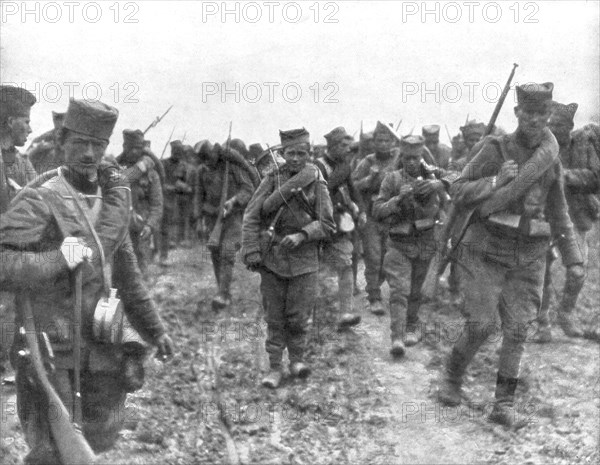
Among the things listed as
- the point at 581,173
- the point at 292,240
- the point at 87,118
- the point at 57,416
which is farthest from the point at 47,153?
the point at 57,416

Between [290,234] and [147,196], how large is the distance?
4768 millimetres

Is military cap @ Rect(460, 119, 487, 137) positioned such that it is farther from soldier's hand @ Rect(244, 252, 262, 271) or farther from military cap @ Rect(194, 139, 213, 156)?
soldier's hand @ Rect(244, 252, 262, 271)

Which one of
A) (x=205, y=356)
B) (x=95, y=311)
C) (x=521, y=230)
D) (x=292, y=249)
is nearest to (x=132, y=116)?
(x=205, y=356)

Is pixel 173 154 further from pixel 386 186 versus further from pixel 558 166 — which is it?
pixel 558 166

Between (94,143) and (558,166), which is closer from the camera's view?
(94,143)

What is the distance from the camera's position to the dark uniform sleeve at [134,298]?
198 inches

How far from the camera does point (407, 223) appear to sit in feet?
29.0

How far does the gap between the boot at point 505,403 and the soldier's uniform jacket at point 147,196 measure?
6049 mm

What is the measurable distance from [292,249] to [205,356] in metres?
2.12

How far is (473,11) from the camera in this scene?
827 centimetres

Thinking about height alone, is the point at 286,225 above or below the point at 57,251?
below

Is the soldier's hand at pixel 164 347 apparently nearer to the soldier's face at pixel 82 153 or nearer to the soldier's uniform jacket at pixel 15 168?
the soldier's face at pixel 82 153

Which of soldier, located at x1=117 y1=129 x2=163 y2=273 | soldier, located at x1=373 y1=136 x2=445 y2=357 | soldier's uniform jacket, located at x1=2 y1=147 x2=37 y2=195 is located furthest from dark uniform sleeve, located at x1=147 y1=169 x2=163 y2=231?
soldier's uniform jacket, located at x1=2 y1=147 x2=37 y2=195

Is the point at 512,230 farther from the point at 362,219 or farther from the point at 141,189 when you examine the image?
the point at 141,189
